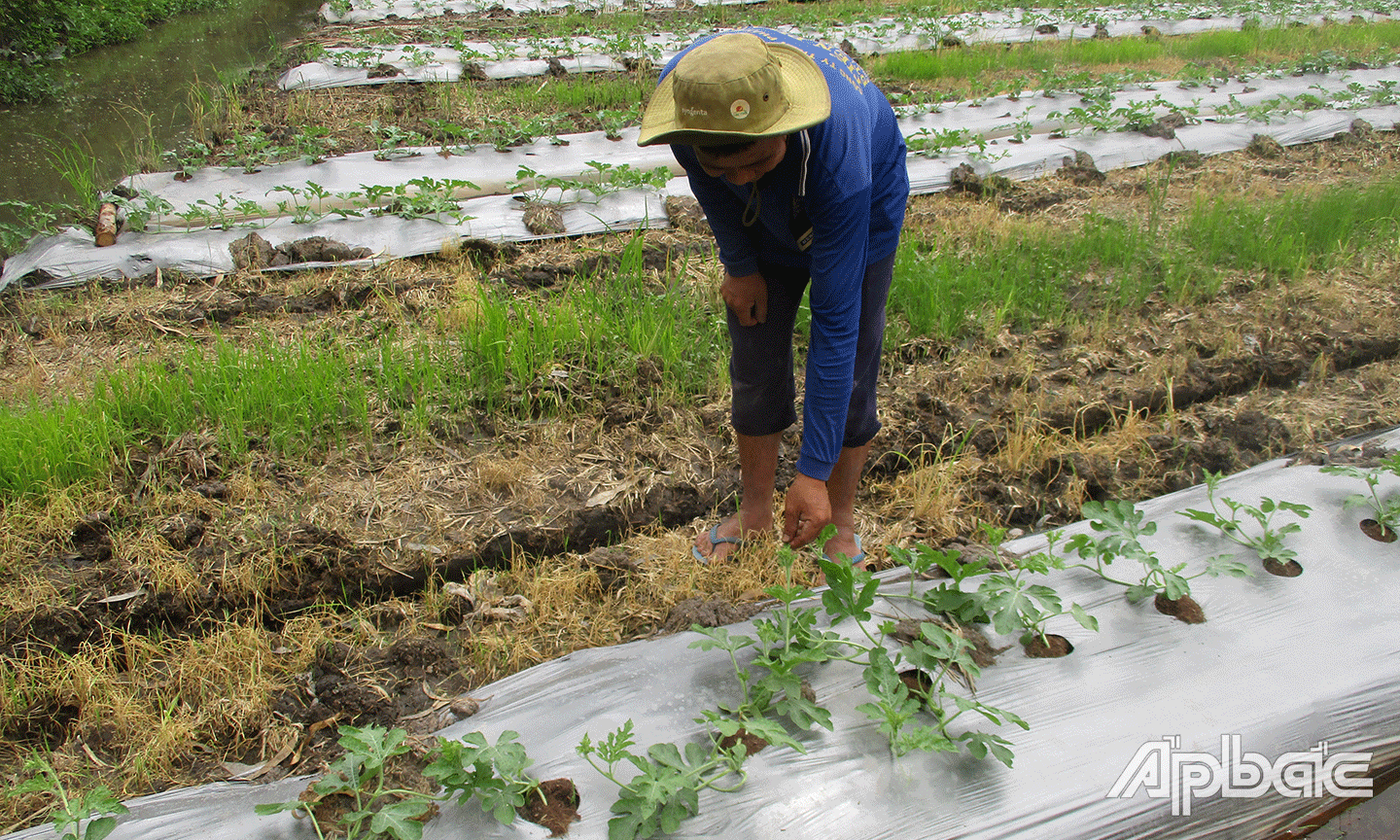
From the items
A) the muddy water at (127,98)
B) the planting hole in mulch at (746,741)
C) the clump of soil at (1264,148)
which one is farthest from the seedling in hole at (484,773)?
the clump of soil at (1264,148)

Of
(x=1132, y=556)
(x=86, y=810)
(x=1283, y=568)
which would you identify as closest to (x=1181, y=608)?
(x=1132, y=556)

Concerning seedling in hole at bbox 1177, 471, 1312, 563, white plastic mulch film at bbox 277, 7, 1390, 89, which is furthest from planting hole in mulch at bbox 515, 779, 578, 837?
white plastic mulch film at bbox 277, 7, 1390, 89

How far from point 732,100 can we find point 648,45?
6901 millimetres

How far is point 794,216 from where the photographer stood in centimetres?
177

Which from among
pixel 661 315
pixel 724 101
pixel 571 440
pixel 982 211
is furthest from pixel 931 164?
pixel 724 101

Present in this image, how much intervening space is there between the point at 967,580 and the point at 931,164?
11.6 ft

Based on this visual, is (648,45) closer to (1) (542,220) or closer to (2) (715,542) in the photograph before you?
(1) (542,220)

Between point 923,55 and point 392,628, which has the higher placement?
point 923,55

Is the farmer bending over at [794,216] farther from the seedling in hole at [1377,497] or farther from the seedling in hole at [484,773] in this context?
the seedling in hole at [1377,497]

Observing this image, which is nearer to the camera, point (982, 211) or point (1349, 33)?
point (982, 211)

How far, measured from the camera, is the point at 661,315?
308 cm

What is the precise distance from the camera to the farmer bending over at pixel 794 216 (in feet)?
4.66

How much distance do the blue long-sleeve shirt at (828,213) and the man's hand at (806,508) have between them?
0.03 m

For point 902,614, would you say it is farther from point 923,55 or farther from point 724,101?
point 923,55
